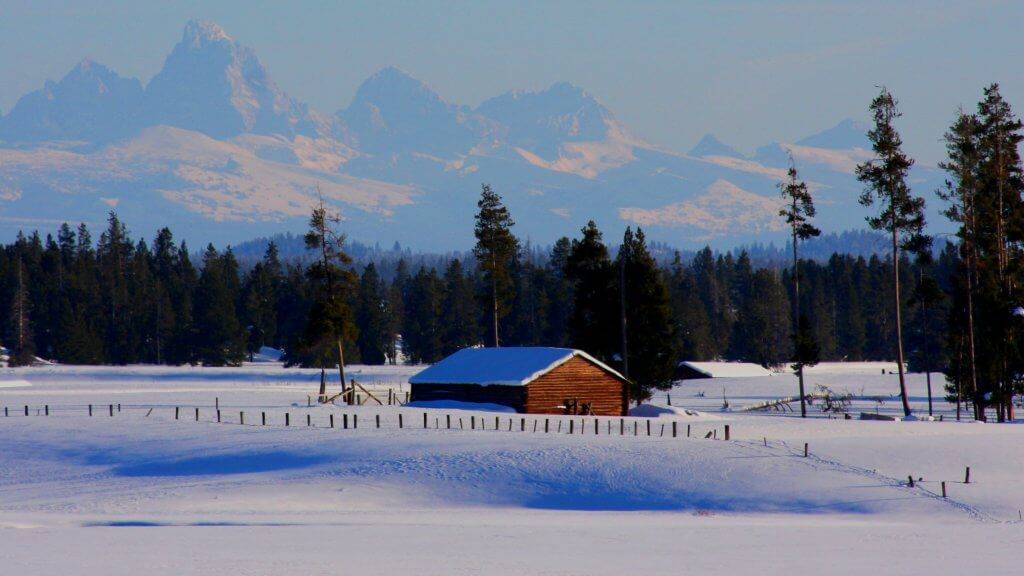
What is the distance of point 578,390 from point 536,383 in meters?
2.80

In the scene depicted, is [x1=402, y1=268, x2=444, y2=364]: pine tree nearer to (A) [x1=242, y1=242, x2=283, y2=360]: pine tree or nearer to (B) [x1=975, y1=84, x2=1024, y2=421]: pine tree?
(A) [x1=242, y1=242, x2=283, y2=360]: pine tree

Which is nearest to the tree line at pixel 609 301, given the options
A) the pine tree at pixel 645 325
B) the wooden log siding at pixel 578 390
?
the pine tree at pixel 645 325

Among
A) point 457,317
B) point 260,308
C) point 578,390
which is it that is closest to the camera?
point 578,390

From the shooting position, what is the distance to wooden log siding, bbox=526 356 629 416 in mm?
67875

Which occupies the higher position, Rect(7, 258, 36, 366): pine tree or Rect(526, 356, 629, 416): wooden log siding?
Rect(7, 258, 36, 366): pine tree

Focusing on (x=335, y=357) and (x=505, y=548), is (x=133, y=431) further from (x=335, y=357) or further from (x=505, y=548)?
(x=335, y=357)

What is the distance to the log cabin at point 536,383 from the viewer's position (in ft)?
222

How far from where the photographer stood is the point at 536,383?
222 feet

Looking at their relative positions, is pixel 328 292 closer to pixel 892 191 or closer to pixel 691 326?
pixel 892 191

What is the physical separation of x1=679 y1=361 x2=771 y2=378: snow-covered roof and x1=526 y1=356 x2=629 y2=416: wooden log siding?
4614 centimetres

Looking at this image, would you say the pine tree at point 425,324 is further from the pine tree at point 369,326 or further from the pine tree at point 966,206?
Answer: the pine tree at point 966,206

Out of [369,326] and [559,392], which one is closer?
[559,392]

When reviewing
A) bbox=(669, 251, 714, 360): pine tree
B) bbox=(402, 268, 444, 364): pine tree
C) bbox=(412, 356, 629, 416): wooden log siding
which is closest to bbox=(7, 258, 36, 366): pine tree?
bbox=(402, 268, 444, 364): pine tree

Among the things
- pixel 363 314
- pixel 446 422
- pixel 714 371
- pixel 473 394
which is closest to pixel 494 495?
pixel 446 422
